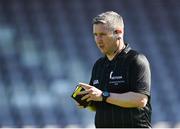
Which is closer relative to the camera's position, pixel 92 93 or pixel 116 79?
pixel 92 93

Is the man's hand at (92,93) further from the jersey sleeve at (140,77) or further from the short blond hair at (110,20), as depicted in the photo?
the short blond hair at (110,20)

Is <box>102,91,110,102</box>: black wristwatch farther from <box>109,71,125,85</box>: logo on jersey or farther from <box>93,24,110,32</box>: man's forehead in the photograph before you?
<box>93,24,110,32</box>: man's forehead

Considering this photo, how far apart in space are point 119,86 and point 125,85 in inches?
1.2

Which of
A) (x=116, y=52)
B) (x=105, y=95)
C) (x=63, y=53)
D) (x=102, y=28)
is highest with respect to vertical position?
(x=102, y=28)

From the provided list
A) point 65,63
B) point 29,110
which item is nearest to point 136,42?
point 65,63

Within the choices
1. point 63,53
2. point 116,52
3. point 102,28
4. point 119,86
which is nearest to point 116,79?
point 119,86

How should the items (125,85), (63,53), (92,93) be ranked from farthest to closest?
(63,53) → (125,85) → (92,93)

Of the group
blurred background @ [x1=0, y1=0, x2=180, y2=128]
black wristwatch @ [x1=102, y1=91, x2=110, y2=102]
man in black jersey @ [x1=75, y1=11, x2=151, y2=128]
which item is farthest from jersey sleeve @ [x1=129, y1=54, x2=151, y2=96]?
blurred background @ [x1=0, y1=0, x2=180, y2=128]

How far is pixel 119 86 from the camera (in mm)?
3297

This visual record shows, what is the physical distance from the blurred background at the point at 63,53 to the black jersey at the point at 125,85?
404 cm

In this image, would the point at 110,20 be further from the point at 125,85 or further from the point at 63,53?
the point at 63,53

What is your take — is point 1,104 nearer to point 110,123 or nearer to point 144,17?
point 144,17

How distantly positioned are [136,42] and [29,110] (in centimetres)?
146

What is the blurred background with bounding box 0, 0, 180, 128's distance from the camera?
7.55 m
